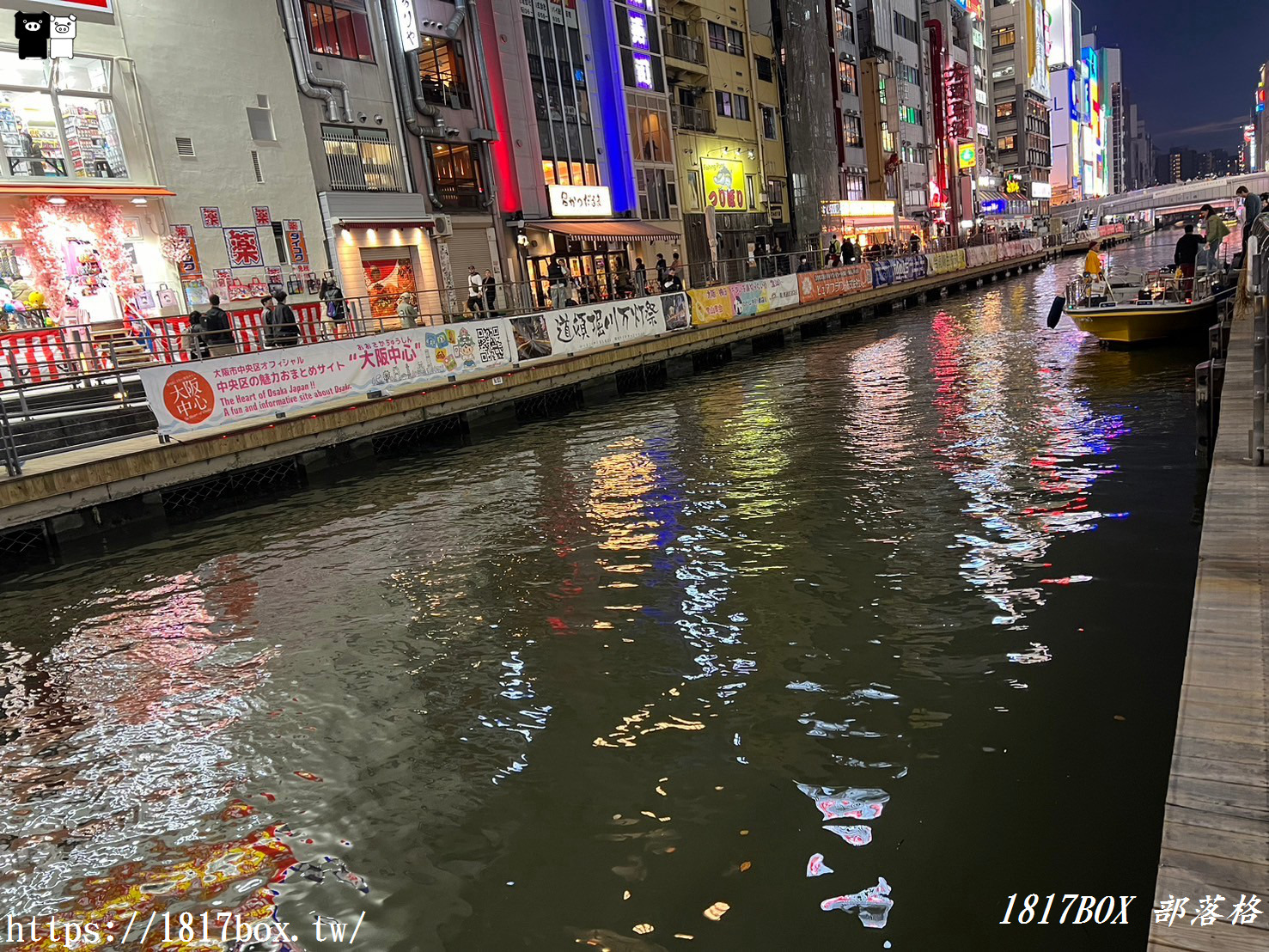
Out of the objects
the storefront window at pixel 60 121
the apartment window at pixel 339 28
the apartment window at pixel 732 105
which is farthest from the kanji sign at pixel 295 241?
the apartment window at pixel 732 105

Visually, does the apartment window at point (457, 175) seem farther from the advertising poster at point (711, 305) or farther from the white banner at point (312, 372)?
the white banner at point (312, 372)

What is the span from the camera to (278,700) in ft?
21.4

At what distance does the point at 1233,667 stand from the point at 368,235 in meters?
28.3

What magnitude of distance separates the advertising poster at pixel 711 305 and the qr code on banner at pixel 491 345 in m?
7.98

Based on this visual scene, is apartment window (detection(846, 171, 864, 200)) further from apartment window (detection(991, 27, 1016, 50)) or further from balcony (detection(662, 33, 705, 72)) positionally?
apartment window (detection(991, 27, 1016, 50))

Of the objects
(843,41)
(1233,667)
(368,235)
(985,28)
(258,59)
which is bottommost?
(1233,667)

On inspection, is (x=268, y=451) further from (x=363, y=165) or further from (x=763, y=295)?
(x=763, y=295)

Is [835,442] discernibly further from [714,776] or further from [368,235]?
[368,235]

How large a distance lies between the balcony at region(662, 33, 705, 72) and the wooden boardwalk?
4577cm

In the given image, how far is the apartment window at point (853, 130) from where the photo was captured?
62081 millimetres

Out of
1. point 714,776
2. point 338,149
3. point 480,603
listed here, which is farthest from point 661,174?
point 714,776

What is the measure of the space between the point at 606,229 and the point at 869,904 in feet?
116

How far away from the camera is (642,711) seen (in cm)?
572

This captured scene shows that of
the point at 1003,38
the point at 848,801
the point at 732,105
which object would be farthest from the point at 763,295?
the point at 1003,38
